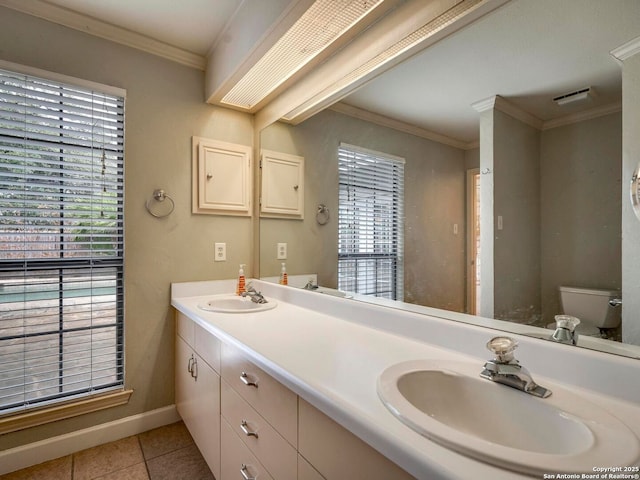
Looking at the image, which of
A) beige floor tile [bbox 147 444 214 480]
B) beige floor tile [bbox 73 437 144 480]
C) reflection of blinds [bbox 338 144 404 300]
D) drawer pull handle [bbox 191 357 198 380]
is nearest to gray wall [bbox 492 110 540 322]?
reflection of blinds [bbox 338 144 404 300]

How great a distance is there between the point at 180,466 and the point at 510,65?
7.55ft

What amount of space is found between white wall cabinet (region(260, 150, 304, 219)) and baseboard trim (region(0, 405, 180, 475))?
145cm

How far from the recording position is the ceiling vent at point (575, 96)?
0.87m

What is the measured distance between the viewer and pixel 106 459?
70.7 inches

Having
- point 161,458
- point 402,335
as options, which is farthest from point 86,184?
point 402,335

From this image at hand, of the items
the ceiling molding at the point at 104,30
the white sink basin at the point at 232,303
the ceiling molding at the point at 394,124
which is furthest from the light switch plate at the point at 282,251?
the ceiling molding at the point at 104,30

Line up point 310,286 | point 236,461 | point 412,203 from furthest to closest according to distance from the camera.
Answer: point 310,286 < point 412,203 < point 236,461

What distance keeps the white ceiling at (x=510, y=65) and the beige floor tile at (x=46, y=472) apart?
237 cm

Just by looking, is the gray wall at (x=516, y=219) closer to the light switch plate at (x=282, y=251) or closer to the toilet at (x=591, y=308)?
the toilet at (x=591, y=308)

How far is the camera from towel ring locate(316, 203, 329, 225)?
1835mm

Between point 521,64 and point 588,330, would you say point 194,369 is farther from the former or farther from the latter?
point 521,64

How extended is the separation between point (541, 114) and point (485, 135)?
18 centimetres

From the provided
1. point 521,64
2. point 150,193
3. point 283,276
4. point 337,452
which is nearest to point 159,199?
point 150,193

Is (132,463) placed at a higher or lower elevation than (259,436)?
lower
